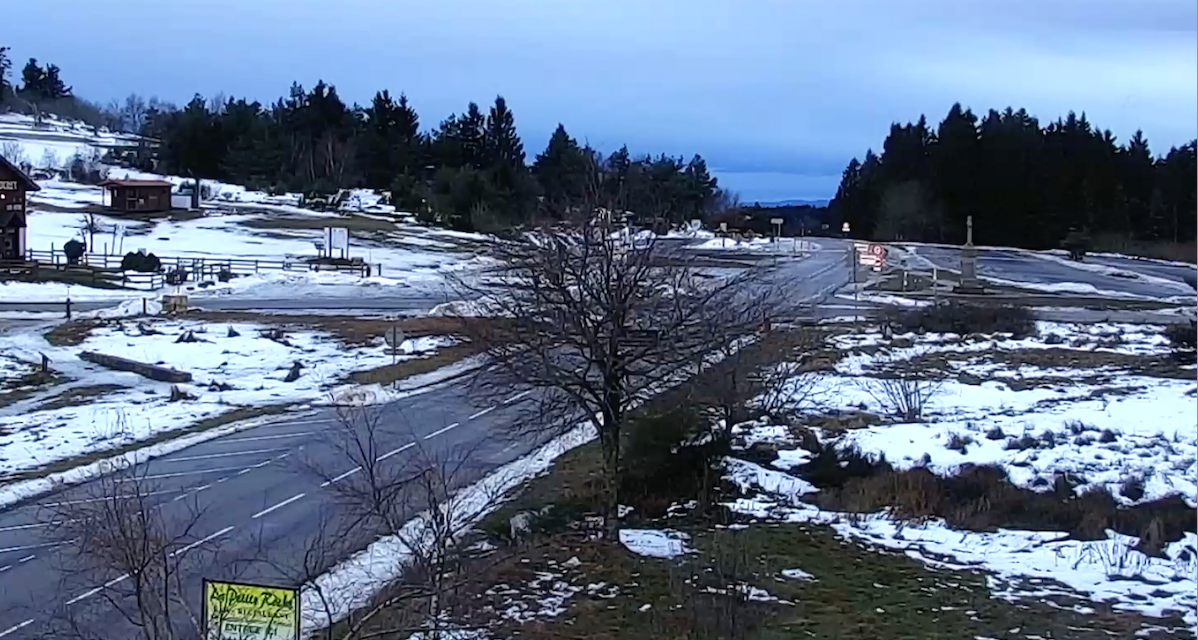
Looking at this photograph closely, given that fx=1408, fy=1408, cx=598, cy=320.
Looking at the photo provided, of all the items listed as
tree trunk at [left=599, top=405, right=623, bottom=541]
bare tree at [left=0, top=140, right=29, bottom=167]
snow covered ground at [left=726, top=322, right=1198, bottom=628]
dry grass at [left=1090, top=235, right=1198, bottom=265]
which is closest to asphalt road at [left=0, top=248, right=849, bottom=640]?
tree trunk at [left=599, top=405, right=623, bottom=541]

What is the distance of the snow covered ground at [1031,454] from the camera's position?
16.5 m

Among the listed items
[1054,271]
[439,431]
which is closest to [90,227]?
[1054,271]

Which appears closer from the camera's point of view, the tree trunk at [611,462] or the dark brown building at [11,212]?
the tree trunk at [611,462]

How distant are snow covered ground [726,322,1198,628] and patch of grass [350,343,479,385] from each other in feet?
34.1

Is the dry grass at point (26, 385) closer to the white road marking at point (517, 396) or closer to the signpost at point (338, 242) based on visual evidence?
the white road marking at point (517, 396)

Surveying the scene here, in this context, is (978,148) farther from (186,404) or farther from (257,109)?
(186,404)

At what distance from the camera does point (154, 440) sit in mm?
26266

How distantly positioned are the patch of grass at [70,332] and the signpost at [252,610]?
111 ft

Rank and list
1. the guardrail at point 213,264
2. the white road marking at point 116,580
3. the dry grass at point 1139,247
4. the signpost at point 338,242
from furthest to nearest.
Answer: the dry grass at point 1139,247
the signpost at point 338,242
the guardrail at point 213,264
the white road marking at point 116,580

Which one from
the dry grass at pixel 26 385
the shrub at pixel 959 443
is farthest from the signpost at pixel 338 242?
the shrub at pixel 959 443

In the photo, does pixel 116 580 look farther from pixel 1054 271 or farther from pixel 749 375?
pixel 1054 271

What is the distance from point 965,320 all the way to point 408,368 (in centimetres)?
2067

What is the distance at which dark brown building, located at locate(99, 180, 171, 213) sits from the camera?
91.1 m

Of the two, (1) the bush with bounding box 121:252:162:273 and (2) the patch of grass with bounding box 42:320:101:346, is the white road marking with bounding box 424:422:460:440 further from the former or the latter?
(1) the bush with bounding box 121:252:162:273
